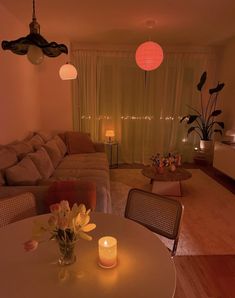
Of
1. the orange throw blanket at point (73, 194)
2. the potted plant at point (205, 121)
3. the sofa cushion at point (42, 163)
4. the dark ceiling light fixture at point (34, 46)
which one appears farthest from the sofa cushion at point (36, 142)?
the potted plant at point (205, 121)

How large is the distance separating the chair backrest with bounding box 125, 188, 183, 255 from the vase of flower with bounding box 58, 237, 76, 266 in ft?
2.17

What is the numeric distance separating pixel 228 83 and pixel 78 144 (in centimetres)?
327

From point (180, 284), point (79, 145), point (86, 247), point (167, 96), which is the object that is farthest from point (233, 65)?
point (86, 247)

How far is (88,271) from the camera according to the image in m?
0.97

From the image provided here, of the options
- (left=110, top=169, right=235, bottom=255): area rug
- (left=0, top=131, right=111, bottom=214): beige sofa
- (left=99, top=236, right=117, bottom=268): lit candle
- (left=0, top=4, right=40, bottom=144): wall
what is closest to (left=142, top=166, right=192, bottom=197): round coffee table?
(left=110, top=169, right=235, bottom=255): area rug

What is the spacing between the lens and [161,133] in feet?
17.4

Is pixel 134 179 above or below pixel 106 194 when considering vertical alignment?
below

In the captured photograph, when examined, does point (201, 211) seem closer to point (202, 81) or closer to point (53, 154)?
point (53, 154)

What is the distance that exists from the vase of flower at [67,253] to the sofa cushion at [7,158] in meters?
1.69

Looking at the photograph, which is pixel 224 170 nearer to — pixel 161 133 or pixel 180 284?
pixel 161 133

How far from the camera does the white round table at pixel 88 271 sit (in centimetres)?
87

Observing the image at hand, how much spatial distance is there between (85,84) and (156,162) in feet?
8.09

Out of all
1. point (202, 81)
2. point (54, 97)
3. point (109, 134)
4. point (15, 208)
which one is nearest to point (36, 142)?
point (54, 97)

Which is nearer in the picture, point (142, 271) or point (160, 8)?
point (142, 271)
